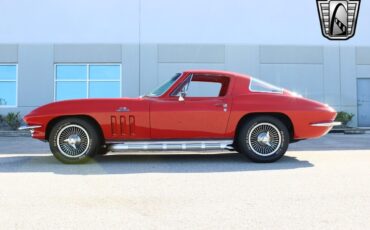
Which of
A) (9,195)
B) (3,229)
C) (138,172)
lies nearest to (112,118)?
(138,172)

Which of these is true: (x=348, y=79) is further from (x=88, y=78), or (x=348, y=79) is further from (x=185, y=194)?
(x=185, y=194)

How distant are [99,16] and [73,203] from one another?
15.5 metres

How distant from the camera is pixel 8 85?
18453 millimetres

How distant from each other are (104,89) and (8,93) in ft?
13.4

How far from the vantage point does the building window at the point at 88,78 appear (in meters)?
18.5

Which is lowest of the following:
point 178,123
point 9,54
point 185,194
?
point 185,194

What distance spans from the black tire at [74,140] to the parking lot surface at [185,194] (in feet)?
0.61

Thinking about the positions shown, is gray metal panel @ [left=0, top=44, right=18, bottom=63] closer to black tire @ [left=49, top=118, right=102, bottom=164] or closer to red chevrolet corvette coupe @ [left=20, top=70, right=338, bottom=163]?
red chevrolet corvette coupe @ [left=20, top=70, right=338, bottom=163]

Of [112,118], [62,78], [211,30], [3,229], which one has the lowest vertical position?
[3,229]

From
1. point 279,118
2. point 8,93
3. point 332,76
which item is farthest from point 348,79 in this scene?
point 8,93

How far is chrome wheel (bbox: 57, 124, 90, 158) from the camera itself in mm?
6719

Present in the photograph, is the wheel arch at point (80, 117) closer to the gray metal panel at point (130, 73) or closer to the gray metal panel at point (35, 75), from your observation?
Result: the gray metal panel at point (130, 73)

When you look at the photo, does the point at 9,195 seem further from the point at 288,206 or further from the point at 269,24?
the point at 269,24

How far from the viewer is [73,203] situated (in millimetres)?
4148
